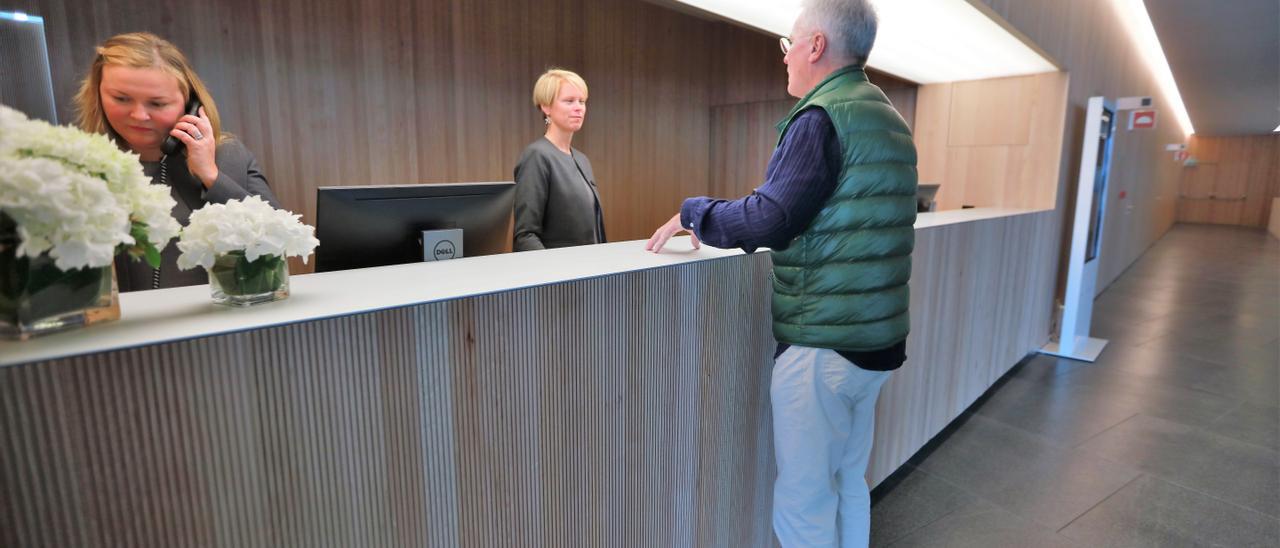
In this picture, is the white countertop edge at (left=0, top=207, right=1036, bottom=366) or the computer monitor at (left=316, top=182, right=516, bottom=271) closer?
the white countertop edge at (left=0, top=207, right=1036, bottom=366)

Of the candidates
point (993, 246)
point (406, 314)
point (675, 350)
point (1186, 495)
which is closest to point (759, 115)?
point (993, 246)

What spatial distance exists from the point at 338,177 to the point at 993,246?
4.05 m

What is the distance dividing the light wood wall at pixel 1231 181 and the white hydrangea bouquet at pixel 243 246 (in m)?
26.1

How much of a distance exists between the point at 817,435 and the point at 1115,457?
2714 mm

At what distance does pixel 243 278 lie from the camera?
3.33 feet

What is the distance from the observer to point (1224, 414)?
12.8 feet

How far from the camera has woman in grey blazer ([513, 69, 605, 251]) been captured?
2721 millimetres

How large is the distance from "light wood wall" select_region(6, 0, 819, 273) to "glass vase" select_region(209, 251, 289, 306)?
285 cm

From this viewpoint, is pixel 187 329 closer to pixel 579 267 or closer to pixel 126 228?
pixel 126 228

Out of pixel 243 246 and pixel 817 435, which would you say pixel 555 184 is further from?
pixel 243 246

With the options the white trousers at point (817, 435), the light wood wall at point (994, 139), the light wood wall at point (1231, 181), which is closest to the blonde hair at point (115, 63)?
the white trousers at point (817, 435)

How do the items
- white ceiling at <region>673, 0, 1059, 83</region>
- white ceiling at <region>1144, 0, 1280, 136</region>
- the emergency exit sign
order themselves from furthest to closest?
white ceiling at <region>1144, 0, 1280, 136</region> → the emergency exit sign → white ceiling at <region>673, 0, 1059, 83</region>

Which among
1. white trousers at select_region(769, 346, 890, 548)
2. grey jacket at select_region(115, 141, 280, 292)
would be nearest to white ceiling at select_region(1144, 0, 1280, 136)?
white trousers at select_region(769, 346, 890, 548)

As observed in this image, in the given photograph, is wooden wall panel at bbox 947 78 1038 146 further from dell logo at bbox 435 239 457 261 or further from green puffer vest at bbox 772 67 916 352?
dell logo at bbox 435 239 457 261
